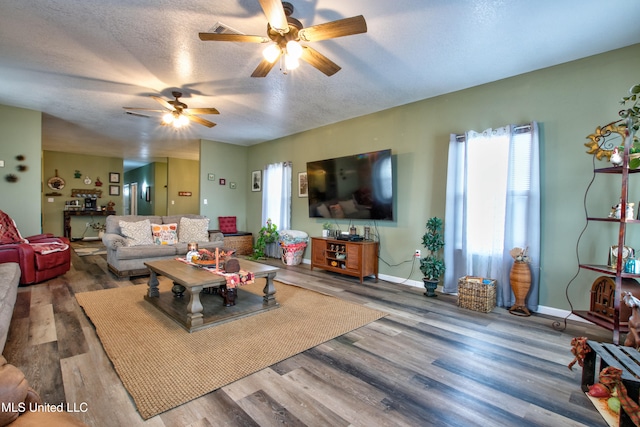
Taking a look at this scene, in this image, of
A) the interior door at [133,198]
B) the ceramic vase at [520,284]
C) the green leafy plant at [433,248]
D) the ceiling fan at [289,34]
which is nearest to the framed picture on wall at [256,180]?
the green leafy plant at [433,248]

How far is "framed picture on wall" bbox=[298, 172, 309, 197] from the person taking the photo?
19.6 ft

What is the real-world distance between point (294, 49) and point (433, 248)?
2858mm

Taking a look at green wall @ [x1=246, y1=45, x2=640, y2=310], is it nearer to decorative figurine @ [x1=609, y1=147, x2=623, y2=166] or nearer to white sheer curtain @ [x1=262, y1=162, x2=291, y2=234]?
decorative figurine @ [x1=609, y1=147, x2=623, y2=166]

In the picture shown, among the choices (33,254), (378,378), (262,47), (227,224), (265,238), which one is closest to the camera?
(378,378)

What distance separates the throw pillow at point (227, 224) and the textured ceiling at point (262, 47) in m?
2.98

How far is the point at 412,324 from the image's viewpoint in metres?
2.89

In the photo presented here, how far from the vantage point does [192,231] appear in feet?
17.5

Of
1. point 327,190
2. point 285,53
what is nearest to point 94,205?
point 327,190

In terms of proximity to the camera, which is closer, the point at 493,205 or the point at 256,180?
the point at 493,205

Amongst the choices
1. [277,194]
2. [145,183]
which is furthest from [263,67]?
[145,183]

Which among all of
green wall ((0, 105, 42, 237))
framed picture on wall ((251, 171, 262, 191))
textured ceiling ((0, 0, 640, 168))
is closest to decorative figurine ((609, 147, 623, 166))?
textured ceiling ((0, 0, 640, 168))

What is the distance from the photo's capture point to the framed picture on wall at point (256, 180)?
284 inches

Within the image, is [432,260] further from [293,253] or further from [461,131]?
[293,253]

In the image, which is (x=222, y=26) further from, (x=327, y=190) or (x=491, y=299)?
(x=491, y=299)
